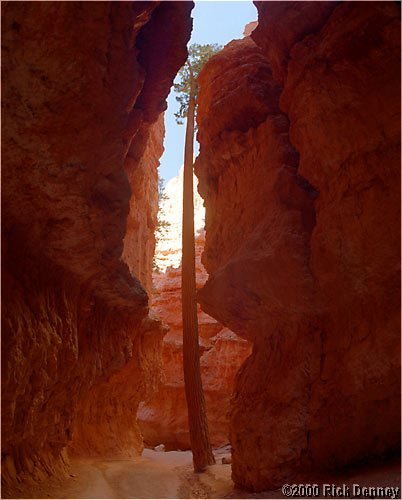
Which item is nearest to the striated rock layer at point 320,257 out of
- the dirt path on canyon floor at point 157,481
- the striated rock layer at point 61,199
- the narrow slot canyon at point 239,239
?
the narrow slot canyon at point 239,239

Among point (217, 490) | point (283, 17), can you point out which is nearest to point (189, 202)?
point (283, 17)

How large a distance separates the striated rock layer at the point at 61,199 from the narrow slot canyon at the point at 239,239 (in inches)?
1.0

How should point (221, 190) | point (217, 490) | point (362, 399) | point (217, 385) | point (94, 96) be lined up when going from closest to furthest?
point (94, 96)
point (362, 399)
point (217, 490)
point (221, 190)
point (217, 385)

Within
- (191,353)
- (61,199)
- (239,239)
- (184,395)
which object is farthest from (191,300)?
(184,395)

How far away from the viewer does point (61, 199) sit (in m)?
5.64

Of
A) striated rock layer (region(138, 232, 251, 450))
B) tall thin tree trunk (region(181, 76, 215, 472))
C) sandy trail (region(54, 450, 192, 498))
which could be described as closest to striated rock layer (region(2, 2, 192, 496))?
sandy trail (region(54, 450, 192, 498))

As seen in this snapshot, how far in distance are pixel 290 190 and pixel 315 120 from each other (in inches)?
75.2

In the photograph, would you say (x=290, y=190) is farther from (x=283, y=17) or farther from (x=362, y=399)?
(x=362, y=399)

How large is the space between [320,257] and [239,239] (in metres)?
2.78

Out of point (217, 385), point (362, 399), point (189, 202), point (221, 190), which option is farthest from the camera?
point (217, 385)

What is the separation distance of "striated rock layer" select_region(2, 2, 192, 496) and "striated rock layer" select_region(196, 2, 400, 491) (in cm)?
253

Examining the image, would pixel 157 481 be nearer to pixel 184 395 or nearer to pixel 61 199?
pixel 61 199

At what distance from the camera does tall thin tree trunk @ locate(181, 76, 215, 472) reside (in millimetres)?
11656

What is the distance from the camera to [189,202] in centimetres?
1480
